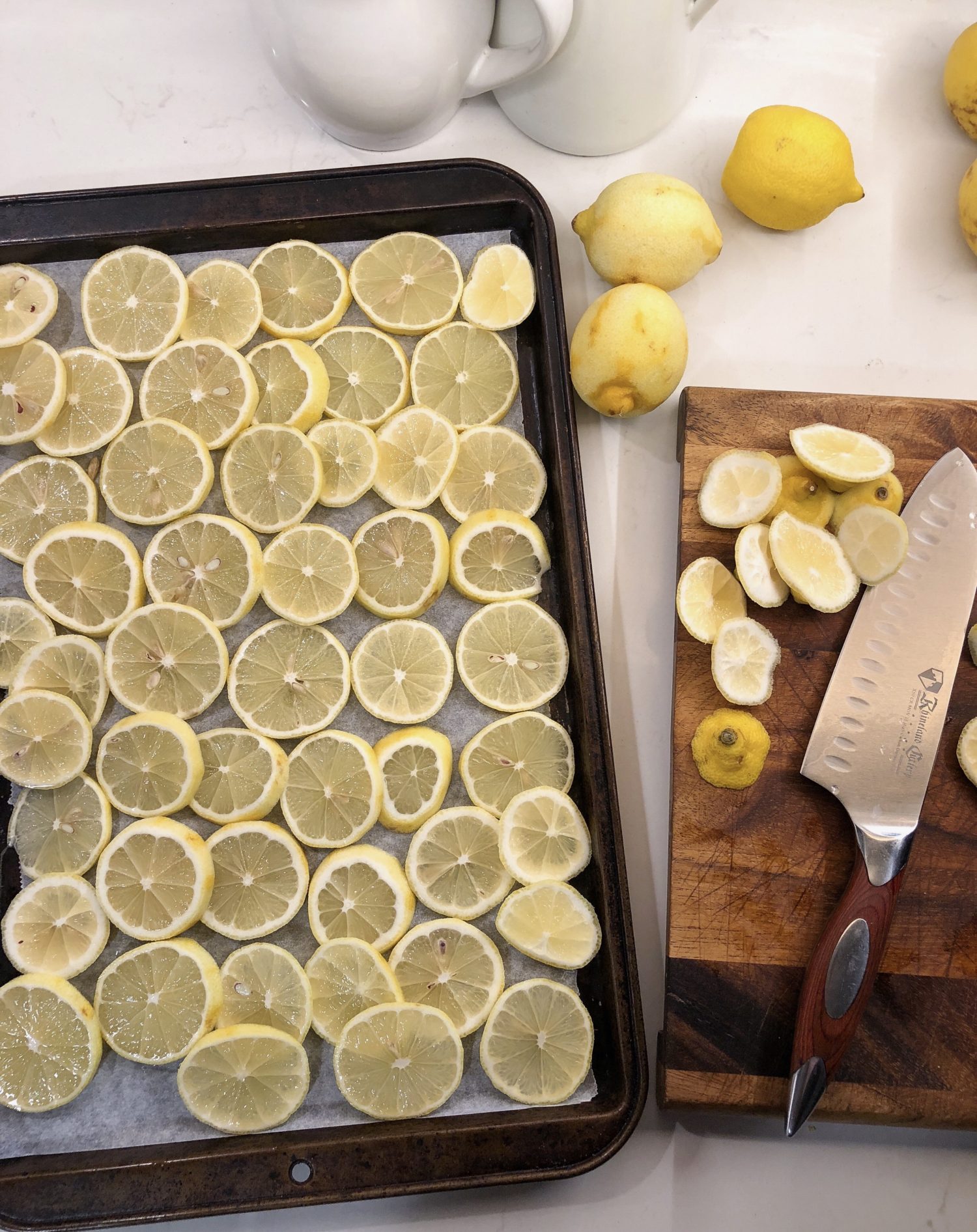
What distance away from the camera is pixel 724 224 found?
1173mm

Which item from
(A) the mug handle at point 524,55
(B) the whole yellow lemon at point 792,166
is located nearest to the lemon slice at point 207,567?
(A) the mug handle at point 524,55

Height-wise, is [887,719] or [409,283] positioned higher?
[409,283]

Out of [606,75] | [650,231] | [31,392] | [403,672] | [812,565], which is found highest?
[606,75]

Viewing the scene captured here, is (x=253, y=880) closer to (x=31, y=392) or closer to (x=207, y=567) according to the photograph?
(x=207, y=567)

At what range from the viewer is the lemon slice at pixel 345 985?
0.95m

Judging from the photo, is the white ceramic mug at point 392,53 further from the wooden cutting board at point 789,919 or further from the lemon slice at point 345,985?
the lemon slice at point 345,985

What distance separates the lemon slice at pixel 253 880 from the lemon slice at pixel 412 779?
111 millimetres

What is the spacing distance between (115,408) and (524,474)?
46 cm

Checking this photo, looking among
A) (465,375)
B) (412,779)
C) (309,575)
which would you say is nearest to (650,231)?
(465,375)

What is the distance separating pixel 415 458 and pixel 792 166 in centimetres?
52

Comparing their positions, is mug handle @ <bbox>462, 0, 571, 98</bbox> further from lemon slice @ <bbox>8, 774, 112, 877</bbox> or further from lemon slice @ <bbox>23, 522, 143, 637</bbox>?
lemon slice @ <bbox>8, 774, 112, 877</bbox>

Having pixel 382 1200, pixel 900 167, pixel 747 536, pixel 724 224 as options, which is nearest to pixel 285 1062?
pixel 382 1200

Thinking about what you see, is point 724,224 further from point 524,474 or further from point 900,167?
point 524,474

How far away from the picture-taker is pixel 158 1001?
0.95 meters
